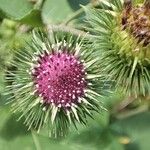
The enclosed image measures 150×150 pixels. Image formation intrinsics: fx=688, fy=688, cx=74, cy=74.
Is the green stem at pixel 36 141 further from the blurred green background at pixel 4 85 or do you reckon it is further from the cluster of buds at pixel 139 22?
the cluster of buds at pixel 139 22

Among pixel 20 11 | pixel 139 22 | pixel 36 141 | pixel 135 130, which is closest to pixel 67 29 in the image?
pixel 20 11

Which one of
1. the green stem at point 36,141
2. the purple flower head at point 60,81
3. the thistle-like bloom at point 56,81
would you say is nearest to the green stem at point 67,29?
the thistle-like bloom at point 56,81

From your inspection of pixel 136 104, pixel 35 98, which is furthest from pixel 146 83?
pixel 136 104

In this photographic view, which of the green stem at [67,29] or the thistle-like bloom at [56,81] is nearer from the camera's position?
the thistle-like bloom at [56,81]

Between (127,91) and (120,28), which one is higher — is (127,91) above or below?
below

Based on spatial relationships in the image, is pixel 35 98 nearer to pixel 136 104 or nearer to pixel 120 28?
pixel 120 28

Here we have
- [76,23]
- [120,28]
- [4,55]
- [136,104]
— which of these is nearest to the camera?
[120,28]
